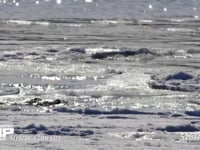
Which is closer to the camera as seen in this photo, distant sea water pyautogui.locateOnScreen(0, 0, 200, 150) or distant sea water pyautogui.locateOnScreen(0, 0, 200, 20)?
distant sea water pyautogui.locateOnScreen(0, 0, 200, 150)

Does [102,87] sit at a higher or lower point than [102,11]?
lower

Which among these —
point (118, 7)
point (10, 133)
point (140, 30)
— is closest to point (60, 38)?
point (140, 30)

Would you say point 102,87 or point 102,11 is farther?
point 102,11

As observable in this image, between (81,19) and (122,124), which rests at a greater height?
(81,19)

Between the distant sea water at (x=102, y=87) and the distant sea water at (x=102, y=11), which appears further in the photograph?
the distant sea water at (x=102, y=11)

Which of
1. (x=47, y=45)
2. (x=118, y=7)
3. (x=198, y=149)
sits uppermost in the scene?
(x=118, y=7)

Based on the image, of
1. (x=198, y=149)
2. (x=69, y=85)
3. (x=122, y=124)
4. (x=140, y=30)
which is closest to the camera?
(x=198, y=149)

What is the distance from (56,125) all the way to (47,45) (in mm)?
13547

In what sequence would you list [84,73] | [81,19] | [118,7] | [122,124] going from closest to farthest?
[122,124], [84,73], [81,19], [118,7]

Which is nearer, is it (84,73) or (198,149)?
(198,149)

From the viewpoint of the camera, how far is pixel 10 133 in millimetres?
Result: 8891

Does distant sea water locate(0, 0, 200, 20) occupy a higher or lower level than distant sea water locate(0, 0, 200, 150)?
higher

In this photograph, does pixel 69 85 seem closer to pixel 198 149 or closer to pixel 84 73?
pixel 84 73

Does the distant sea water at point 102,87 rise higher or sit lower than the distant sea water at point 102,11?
lower
